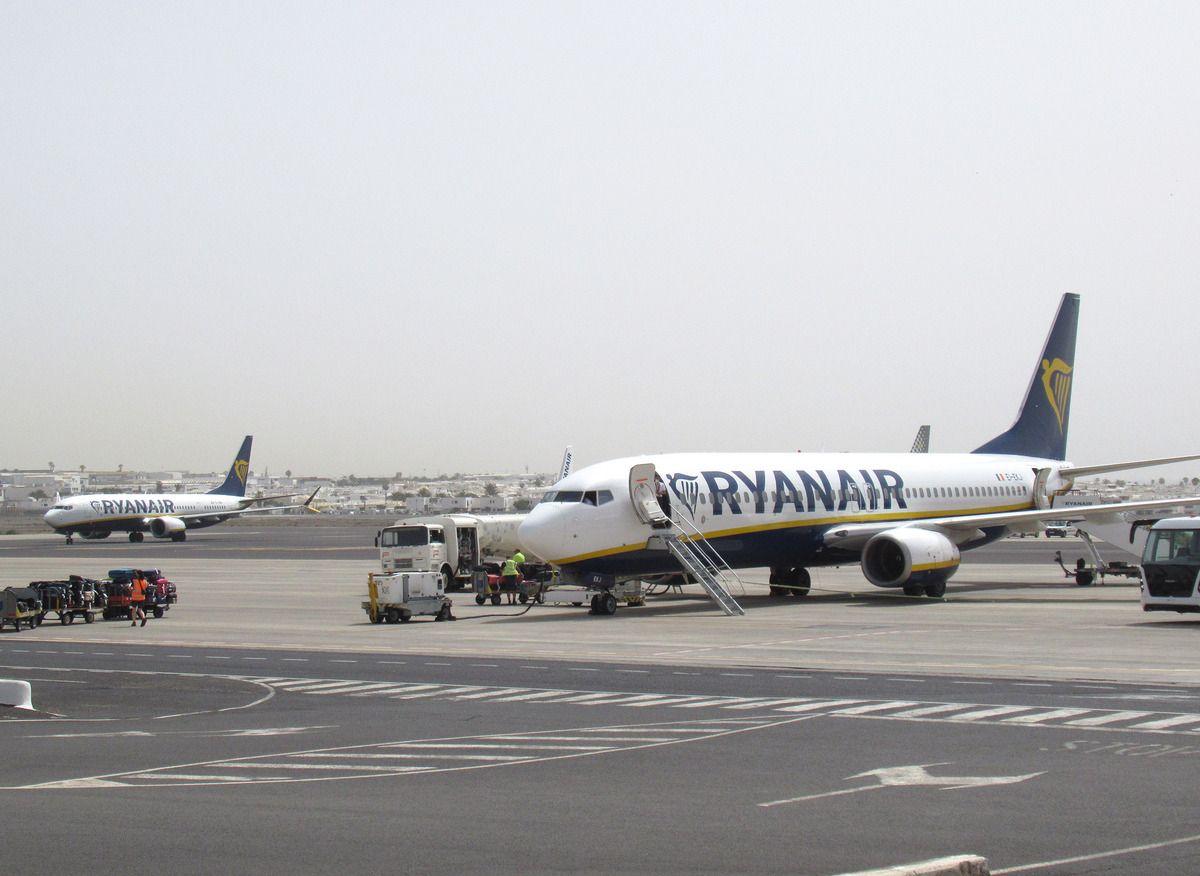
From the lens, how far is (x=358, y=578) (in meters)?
58.6

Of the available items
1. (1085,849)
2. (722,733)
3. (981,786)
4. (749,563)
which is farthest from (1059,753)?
(749,563)

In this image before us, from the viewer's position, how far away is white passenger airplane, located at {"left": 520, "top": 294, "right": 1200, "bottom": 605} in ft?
124

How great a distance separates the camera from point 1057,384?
2170 inches

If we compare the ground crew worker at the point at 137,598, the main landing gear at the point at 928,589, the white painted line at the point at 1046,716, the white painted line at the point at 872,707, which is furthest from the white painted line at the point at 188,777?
the main landing gear at the point at 928,589

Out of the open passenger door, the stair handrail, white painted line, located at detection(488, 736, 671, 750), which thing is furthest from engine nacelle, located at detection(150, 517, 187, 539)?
white painted line, located at detection(488, 736, 671, 750)

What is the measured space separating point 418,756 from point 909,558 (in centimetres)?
2781

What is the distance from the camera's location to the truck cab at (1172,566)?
31.3 metres

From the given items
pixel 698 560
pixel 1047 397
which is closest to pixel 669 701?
pixel 698 560

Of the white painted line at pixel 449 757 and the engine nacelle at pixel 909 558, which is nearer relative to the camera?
the white painted line at pixel 449 757

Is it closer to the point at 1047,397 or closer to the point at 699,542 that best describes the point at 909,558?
the point at 699,542

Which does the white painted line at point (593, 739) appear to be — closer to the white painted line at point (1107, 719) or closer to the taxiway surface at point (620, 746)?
the taxiway surface at point (620, 746)

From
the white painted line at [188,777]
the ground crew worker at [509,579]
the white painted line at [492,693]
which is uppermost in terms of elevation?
the ground crew worker at [509,579]

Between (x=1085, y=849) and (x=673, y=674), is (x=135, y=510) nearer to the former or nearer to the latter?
(x=673, y=674)

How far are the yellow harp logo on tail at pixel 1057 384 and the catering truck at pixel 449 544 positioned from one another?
20828 millimetres
